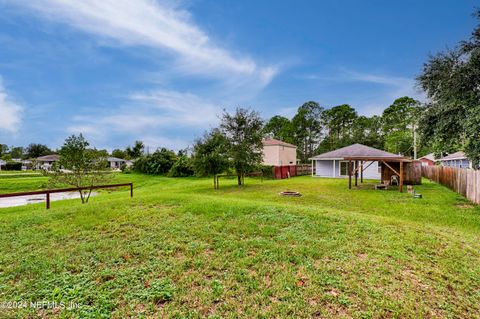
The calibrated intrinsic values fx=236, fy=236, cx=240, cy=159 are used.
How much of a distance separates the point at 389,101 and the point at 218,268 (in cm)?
4778

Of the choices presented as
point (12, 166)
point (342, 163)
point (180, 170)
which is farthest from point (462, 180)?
point (12, 166)

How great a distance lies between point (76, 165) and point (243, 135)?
33.0 ft

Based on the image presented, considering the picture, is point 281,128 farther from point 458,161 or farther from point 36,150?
point 36,150

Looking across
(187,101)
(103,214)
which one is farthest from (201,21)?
(103,214)

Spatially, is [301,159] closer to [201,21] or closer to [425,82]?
[425,82]

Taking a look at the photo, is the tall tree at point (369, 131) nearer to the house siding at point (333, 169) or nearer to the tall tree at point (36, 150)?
the house siding at point (333, 169)

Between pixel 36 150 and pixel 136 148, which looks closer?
pixel 136 148

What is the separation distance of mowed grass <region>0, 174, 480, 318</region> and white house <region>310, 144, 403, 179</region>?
727 inches

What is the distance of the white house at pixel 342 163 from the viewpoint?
2344cm

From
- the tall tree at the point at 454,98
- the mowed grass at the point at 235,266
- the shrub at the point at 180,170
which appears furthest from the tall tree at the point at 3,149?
the tall tree at the point at 454,98

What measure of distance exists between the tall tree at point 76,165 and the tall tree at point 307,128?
38.7 meters

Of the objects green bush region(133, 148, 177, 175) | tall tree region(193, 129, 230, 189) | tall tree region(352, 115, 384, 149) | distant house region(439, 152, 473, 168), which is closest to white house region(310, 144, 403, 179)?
distant house region(439, 152, 473, 168)

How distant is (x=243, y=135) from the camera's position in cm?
1662

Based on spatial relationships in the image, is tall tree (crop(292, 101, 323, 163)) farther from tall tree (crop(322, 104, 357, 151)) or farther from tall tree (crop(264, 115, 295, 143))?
tall tree (crop(322, 104, 357, 151))
